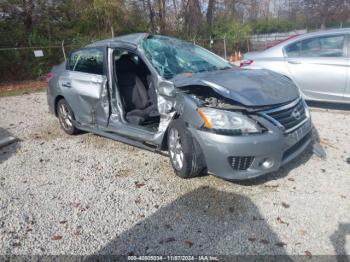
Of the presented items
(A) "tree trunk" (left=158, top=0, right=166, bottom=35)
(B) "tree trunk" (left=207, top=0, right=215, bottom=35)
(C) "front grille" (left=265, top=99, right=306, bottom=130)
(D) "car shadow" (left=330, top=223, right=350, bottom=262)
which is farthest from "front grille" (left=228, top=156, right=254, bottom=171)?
(B) "tree trunk" (left=207, top=0, right=215, bottom=35)

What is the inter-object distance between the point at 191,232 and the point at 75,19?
51.6ft

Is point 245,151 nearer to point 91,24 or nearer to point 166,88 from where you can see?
point 166,88

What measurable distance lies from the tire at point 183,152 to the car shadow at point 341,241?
1413 mm

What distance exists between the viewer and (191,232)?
2.80 metres

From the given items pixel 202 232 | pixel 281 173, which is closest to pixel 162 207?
pixel 202 232

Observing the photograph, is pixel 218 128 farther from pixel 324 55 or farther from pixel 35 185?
pixel 324 55

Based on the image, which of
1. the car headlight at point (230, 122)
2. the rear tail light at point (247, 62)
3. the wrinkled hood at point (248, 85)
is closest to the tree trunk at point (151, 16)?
the rear tail light at point (247, 62)

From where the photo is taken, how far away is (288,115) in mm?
3373

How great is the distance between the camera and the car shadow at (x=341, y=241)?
93.0 inches

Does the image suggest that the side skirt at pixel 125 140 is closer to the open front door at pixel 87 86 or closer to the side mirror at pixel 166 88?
the open front door at pixel 87 86

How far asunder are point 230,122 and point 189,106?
1.64ft

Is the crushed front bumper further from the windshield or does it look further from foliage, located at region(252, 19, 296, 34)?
foliage, located at region(252, 19, 296, 34)

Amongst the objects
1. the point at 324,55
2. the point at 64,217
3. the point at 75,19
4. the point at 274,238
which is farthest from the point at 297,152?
the point at 75,19

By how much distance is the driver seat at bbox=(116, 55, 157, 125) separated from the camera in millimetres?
4703
